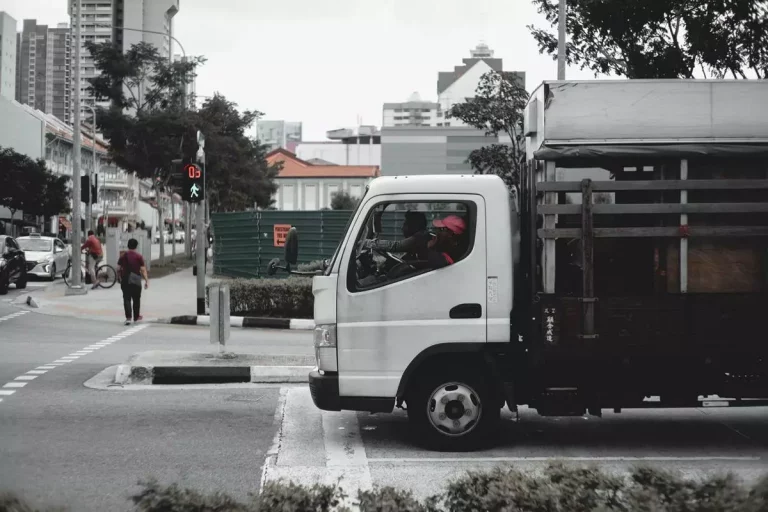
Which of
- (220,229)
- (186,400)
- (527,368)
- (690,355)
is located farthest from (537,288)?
(220,229)

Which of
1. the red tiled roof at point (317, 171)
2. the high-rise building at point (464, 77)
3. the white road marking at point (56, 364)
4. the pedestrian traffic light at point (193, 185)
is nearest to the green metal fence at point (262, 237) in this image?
the pedestrian traffic light at point (193, 185)

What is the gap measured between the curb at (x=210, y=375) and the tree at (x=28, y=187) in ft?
176

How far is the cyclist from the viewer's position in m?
28.5

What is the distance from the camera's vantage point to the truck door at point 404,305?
24.4 ft

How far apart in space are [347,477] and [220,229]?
26.6 meters

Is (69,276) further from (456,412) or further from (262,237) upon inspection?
(456,412)

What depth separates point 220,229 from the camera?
3278 cm

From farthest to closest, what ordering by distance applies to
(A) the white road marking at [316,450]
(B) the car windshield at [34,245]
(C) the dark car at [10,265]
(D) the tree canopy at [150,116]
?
(D) the tree canopy at [150,116], (B) the car windshield at [34,245], (C) the dark car at [10,265], (A) the white road marking at [316,450]

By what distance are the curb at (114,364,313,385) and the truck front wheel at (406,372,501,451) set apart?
394cm

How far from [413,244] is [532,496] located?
11.3ft

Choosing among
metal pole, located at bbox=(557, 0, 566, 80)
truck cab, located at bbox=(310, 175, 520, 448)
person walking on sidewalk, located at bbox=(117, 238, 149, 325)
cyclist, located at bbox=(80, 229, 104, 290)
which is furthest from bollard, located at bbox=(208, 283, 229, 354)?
cyclist, located at bbox=(80, 229, 104, 290)

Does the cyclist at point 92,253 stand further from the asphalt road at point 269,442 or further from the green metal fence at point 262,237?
the asphalt road at point 269,442

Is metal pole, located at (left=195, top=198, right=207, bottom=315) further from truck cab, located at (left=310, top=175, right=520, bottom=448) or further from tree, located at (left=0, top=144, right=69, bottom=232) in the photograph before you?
tree, located at (left=0, top=144, right=69, bottom=232)

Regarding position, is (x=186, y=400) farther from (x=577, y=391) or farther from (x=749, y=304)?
(x=749, y=304)
